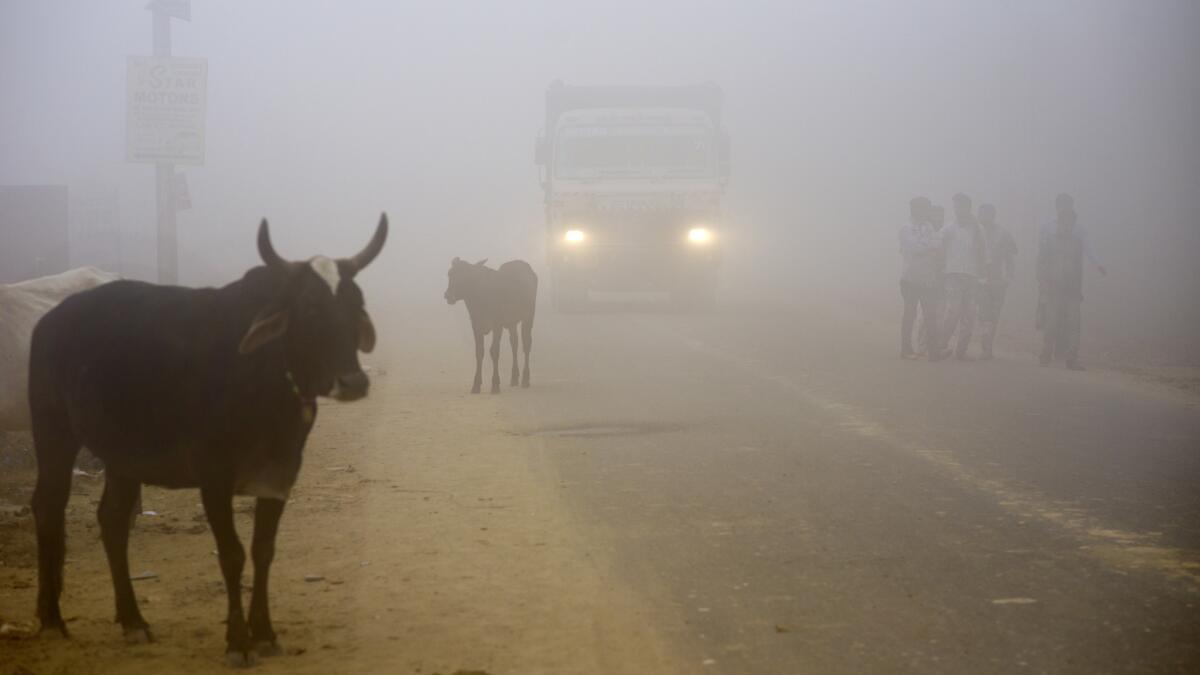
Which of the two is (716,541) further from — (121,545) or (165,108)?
(165,108)

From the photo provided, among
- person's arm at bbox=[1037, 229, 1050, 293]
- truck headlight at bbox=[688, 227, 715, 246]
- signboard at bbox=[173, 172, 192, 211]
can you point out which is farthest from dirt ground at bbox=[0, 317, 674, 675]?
truck headlight at bbox=[688, 227, 715, 246]

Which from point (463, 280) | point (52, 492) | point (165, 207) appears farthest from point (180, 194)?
point (52, 492)

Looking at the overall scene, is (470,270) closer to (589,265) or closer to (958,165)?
(589,265)

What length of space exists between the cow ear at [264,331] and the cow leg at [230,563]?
0.61 metres

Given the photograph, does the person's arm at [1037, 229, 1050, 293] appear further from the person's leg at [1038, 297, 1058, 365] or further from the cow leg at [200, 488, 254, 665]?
the cow leg at [200, 488, 254, 665]

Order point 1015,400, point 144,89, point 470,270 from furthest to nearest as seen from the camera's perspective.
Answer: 1. point 144,89
2. point 470,270
3. point 1015,400

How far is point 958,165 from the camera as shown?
207 feet

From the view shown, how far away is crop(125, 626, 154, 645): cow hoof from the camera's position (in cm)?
611

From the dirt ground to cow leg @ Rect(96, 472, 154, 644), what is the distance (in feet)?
0.31

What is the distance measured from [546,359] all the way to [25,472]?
316 inches

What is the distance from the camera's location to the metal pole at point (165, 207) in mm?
17484

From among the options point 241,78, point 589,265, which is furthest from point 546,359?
point 241,78

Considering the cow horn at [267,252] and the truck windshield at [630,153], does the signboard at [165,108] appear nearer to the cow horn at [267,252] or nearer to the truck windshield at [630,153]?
the truck windshield at [630,153]

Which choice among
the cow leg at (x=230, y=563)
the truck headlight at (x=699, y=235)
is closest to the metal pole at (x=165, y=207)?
the truck headlight at (x=699, y=235)
